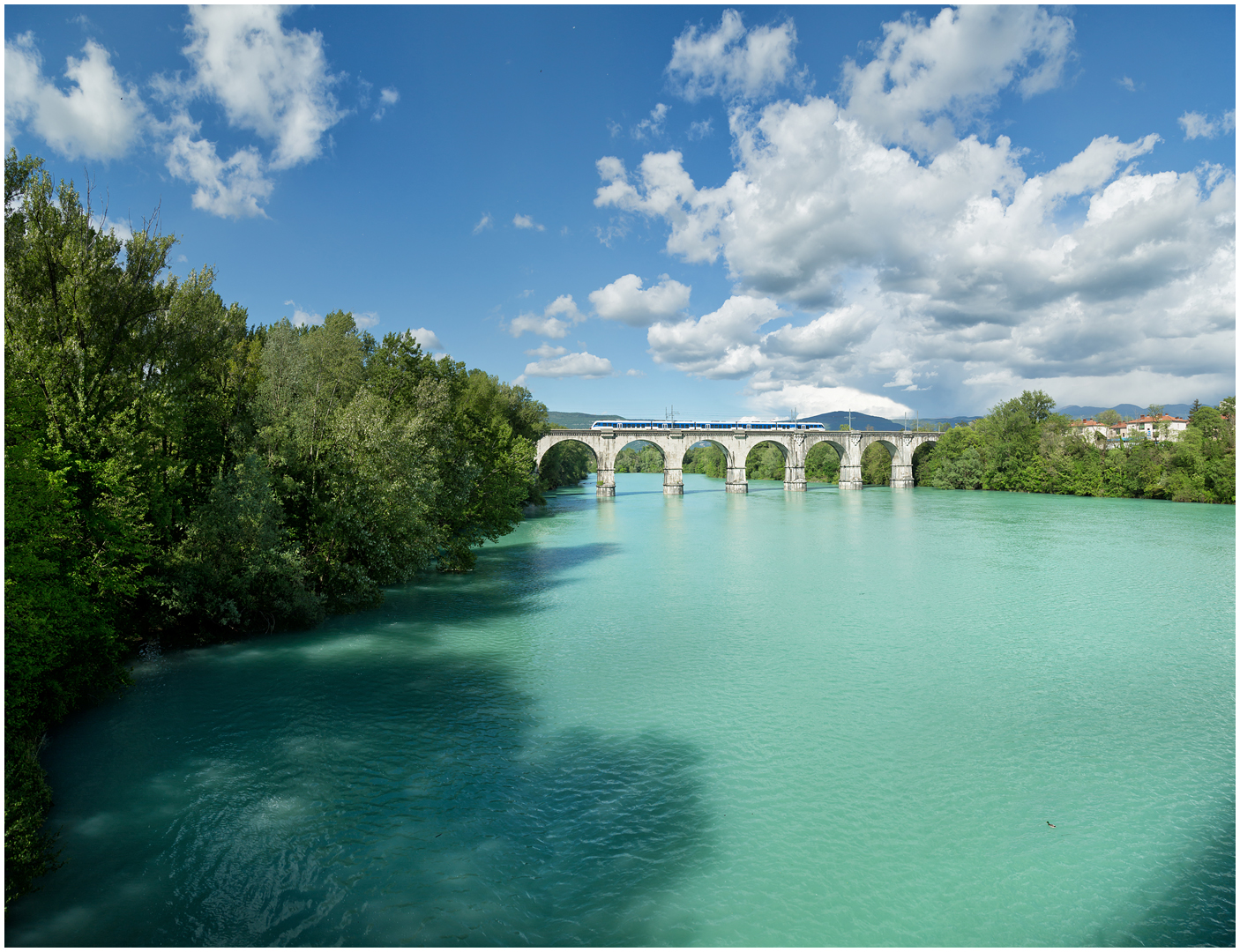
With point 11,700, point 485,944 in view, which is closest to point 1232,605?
point 485,944

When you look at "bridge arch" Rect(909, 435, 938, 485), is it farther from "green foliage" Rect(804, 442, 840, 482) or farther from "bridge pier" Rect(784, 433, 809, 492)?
"bridge pier" Rect(784, 433, 809, 492)

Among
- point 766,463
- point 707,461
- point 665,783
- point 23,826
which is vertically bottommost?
point 665,783

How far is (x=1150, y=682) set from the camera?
15.8 metres

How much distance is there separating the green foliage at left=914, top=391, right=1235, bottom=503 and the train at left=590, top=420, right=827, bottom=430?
20.5m

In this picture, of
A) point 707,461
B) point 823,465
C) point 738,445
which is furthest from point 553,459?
point 707,461

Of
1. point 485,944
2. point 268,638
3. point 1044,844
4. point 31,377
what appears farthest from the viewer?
point 268,638

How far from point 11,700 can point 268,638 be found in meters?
9.18

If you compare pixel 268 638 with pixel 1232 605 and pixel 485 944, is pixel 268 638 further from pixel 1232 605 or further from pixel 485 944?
pixel 1232 605

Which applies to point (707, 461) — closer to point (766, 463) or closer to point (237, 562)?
point (766, 463)

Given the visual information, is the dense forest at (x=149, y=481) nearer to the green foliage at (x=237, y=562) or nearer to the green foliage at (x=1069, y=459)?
the green foliage at (x=237, y=562)

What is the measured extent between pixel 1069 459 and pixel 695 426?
44.9 meters

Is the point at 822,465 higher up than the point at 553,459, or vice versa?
the point at 553,459

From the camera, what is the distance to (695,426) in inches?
3374

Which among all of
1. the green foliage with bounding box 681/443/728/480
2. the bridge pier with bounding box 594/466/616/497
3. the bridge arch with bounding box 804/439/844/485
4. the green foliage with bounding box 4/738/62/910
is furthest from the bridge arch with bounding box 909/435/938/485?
the green foliage with bounding box 4/738/62/910
